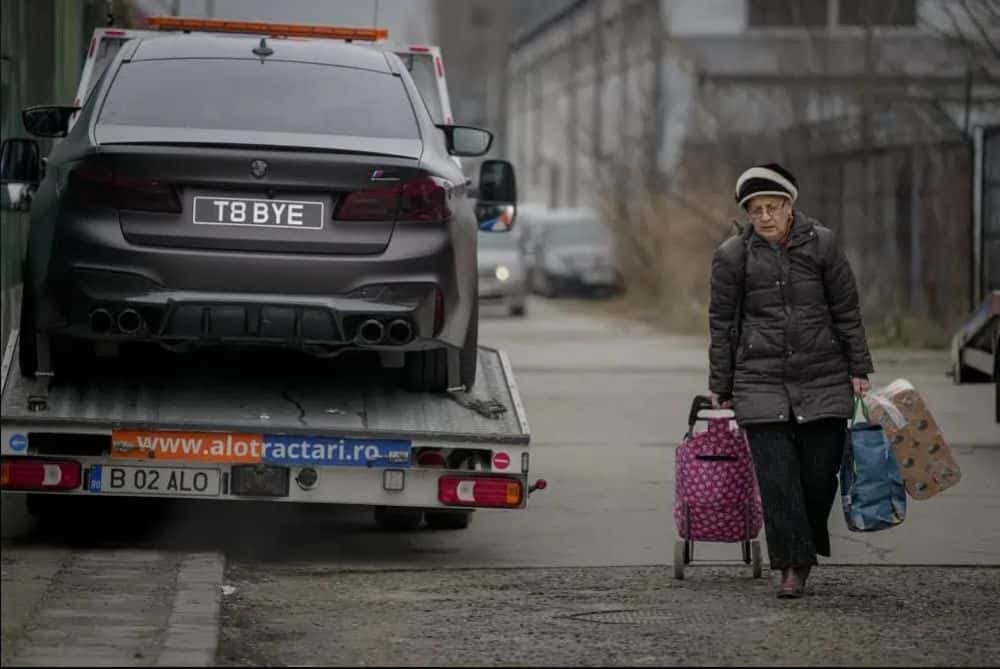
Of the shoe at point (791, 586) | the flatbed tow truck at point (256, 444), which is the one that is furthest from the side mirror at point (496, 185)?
the shoe at point (791, 586)

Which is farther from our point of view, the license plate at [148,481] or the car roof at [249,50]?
the car roof at [249,50]

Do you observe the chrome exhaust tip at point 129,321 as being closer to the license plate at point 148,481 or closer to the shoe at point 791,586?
the license plate at point 148,481

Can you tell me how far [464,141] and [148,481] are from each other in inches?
89.4

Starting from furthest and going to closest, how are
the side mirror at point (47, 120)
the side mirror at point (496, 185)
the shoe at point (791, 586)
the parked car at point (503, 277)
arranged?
the parked car at point (503, 277), the side mirror at point (496, 185), the side mirror at point (47, 120), the shoe at point (791, 586)

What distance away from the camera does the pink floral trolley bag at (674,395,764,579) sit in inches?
356

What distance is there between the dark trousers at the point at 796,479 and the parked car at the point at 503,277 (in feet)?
90.6

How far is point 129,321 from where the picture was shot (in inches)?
350

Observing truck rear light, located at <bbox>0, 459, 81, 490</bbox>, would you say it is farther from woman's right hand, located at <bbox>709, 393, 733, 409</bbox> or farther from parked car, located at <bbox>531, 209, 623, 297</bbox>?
parked car, located at <bbox>531, 209, 623, 297</bbox>

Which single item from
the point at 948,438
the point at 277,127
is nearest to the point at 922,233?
the point at 948,438

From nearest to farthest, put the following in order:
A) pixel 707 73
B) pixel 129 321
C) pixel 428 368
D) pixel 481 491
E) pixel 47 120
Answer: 1. pixel 129 321
2. pixel 481 491
3. pixel 428 368
4. pixel 47 120
5. pixel 707 73

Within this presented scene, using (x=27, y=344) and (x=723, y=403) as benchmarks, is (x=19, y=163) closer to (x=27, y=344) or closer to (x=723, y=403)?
(x=27, y=344)

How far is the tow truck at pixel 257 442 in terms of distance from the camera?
8992 millimetres

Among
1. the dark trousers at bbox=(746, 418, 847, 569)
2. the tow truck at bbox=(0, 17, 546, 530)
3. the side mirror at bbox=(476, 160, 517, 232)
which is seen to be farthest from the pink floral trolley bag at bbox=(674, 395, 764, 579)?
the side mirror at bbox=(476, 160, 517, 232)

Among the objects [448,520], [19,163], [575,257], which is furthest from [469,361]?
[575,257]
